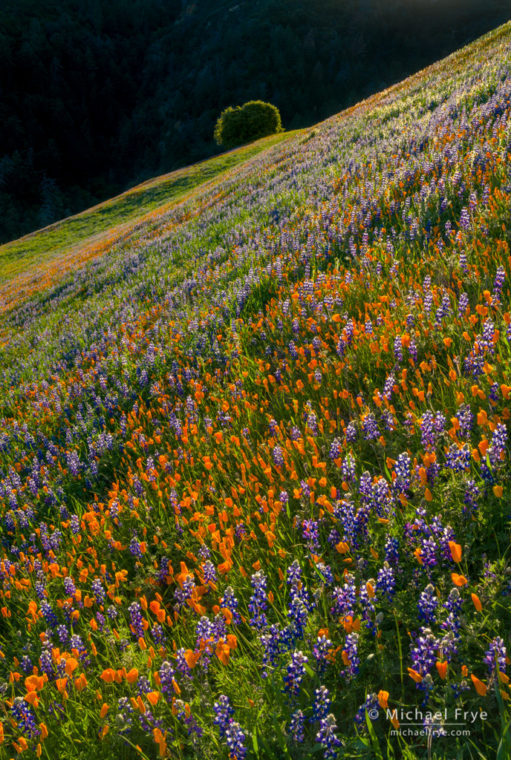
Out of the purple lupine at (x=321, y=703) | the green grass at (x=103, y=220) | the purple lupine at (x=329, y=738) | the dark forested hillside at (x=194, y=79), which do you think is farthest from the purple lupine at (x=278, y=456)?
the dark forested hillside at (x=194, y=79)

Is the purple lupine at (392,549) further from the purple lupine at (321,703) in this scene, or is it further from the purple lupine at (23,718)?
the purple lupine at (23,718)

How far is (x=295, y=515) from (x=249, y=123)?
77.9m

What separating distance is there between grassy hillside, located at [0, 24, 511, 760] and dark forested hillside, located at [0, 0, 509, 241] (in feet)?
427

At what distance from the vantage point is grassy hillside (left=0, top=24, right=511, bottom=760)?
218 centimetres

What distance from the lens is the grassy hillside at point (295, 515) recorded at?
2176 millimetres

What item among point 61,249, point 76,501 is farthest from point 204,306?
point 61,249

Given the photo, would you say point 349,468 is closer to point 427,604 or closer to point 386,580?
point 386,580

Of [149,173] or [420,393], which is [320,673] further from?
[149,173]

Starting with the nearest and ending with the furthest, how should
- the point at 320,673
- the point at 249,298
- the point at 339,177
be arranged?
1. the point at 320,673
2. the point at 249,298
3. the point at 339,177

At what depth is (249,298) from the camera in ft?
25.8

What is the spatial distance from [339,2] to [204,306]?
192 m

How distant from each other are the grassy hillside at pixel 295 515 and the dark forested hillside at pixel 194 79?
130 meters

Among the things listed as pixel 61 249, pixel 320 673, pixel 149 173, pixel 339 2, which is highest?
pixel 339 2

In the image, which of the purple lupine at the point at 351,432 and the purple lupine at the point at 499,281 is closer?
the purple lupine at the point at 351,432
